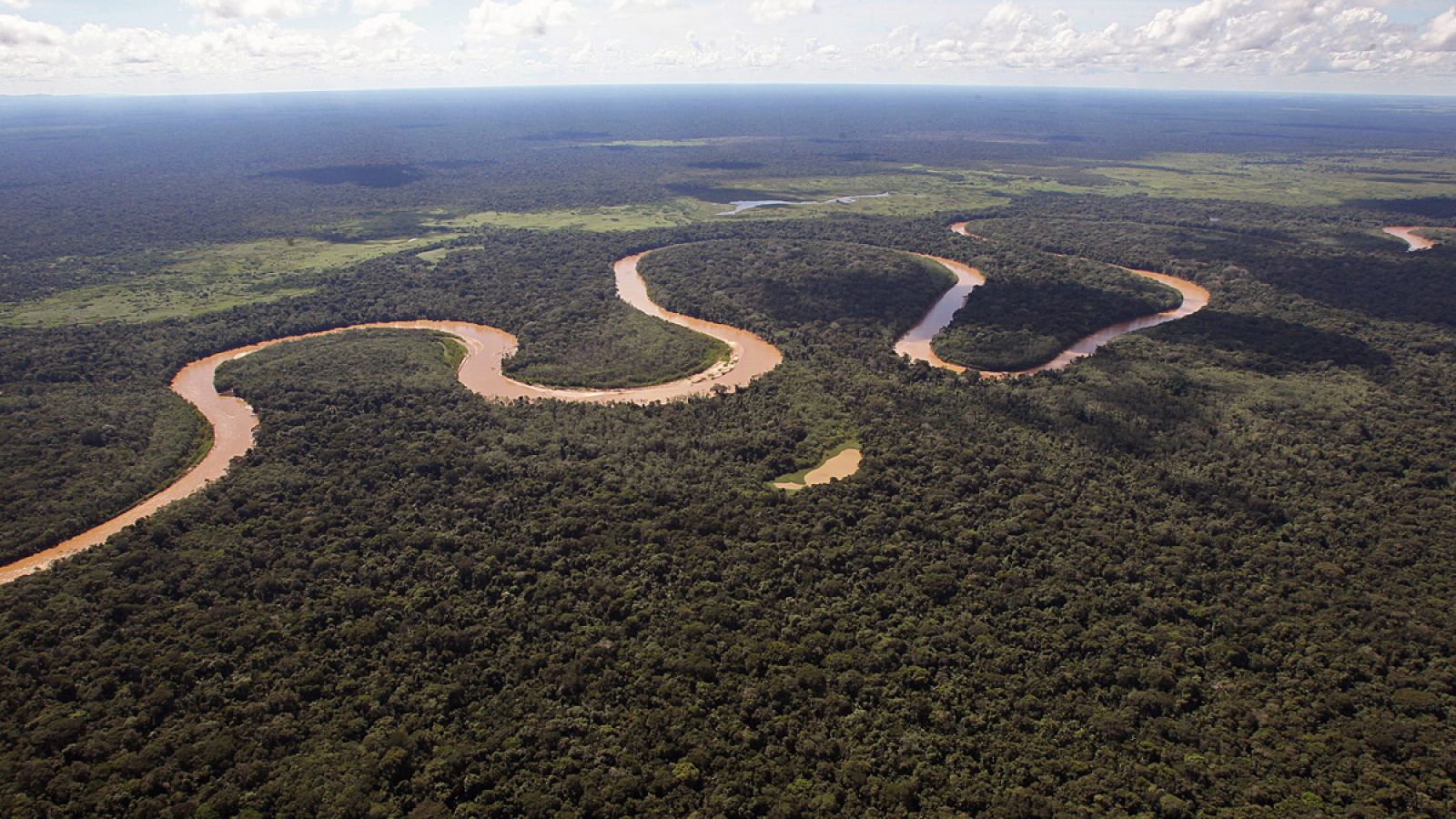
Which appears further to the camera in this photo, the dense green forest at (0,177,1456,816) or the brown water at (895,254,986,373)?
the brown water at (895,254,986,373)

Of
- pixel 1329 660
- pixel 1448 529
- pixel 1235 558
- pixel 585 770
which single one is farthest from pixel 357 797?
pixel 1448 529

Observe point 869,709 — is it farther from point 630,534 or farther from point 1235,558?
point 1235,558

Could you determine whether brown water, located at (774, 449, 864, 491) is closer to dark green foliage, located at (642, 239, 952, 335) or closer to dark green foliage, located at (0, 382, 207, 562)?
dark green foliage, located at (642, 239, 952, 335)

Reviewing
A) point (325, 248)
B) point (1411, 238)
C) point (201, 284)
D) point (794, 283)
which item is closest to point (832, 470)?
point (794, 283)

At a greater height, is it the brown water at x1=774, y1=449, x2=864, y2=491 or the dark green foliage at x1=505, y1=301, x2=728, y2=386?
the dark green foliage at x1=505, y1=301, x2=728, y2=386

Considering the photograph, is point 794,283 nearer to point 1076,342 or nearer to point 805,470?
point 1076,342

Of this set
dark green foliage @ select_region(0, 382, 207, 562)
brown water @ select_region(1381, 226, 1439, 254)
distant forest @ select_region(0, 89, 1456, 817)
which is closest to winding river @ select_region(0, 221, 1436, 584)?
dark green foliage @ select_region(0, 382, 207, 562)
